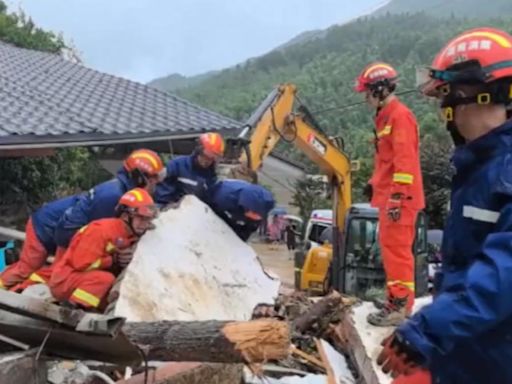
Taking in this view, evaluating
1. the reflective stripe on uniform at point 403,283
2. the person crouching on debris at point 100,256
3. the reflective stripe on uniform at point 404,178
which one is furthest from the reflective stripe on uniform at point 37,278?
the reflective stripe on uniform at point 404,178

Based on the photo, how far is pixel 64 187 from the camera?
13.4m

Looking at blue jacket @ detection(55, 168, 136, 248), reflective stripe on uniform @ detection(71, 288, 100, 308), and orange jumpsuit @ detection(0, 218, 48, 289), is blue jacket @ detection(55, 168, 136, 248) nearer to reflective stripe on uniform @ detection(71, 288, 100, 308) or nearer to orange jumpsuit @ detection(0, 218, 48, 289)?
orange jumpsuit @ detection(0, 218, 48, 289)

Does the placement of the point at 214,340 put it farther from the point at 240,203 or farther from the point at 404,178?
the point at 240,203

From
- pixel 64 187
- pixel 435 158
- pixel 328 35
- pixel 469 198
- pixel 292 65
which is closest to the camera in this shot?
pixel 469 198

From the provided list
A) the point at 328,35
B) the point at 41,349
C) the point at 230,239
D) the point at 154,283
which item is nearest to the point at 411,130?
the point at 230,239

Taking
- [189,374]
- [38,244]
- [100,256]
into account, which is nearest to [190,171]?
[38,244]

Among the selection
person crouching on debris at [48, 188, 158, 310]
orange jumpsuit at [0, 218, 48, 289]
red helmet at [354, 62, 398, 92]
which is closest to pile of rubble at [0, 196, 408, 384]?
person crouching on debris at [48, 188, 158, 310]

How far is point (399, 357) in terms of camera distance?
2410 mm

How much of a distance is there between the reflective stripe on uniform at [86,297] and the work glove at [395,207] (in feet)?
6.56

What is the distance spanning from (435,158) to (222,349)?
1869 cm

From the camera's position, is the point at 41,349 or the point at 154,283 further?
the point at 154,283

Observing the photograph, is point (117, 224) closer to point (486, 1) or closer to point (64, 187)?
point (64, 187)

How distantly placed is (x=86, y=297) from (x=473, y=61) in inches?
119

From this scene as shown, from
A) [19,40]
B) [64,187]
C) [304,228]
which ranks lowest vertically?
[304,228]
